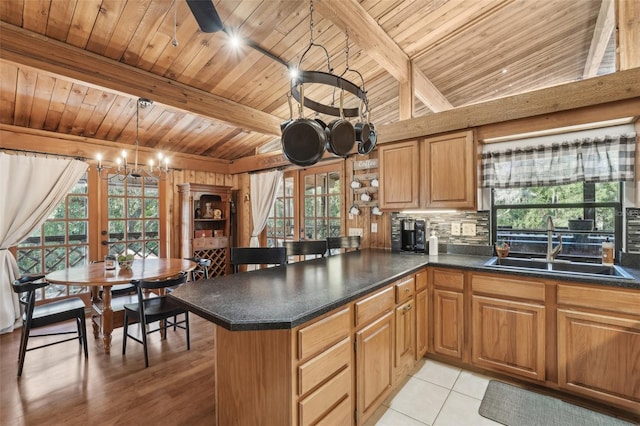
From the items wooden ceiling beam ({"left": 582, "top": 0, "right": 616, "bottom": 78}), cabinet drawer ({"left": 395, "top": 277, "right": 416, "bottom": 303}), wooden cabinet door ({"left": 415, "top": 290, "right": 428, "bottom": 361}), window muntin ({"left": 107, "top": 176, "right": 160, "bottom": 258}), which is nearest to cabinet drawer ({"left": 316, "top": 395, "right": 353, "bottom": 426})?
cabinet drawer ({"left": 395, "top": 277, "right": 416, "bottom": 303})

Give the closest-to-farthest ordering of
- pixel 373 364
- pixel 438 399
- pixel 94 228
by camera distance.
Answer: pixel 373 364
pixel 438 399
pixel 94 228

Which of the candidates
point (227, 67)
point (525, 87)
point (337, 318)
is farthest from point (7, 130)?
point (525, 87)

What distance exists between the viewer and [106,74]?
7.85ft

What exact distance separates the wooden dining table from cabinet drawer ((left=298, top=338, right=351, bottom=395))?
1912 mm

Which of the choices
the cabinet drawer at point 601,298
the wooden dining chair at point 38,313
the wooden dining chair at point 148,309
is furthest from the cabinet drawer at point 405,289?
the wooden dining chair at point 38,313

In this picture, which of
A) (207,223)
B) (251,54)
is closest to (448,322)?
(251,54)

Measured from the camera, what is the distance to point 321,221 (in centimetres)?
424

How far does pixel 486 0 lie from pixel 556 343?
2.75m

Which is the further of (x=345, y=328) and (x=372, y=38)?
(x=372, y=38)

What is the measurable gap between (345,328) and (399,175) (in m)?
1.87

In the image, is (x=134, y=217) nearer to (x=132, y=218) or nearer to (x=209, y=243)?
(x=132, y=218)

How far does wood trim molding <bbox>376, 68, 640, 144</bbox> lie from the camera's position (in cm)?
205

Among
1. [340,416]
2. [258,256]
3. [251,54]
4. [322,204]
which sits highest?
[251,54]

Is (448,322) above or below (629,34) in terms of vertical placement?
below
